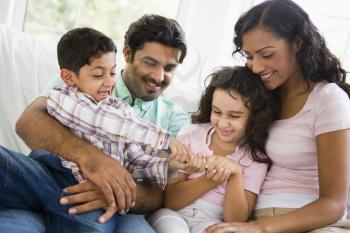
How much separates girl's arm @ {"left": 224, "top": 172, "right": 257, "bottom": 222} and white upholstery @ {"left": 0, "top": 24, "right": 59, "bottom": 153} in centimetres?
86

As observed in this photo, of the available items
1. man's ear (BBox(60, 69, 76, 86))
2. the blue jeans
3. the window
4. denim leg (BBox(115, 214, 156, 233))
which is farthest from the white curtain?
the blue jeans

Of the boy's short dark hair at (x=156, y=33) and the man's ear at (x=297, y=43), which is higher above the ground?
the man's ear at (x=297, y=43)

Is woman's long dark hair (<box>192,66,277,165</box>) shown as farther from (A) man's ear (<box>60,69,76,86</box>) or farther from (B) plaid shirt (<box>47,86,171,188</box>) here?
(A) man's ear (<box>60,69,76,86</box>)

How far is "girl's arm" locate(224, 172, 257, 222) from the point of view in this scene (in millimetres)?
1371

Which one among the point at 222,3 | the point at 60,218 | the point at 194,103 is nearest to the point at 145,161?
the point at 60,218

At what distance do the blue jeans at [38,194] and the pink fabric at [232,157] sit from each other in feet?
1.09

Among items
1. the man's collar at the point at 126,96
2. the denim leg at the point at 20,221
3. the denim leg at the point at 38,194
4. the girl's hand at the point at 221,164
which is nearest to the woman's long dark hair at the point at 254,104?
the girl's hand at the point at 221,164

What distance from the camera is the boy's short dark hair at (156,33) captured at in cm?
162

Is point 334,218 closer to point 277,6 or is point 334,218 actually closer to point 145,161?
point 145,161

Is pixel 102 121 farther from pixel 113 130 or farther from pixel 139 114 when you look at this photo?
pixel 139 114

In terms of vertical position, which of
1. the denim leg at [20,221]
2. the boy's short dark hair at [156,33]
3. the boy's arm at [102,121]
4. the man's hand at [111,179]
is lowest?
the denim leg at [20,221]

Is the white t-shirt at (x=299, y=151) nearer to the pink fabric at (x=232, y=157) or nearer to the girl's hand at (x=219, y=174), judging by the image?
the pink fabric at (x=232, y=157)

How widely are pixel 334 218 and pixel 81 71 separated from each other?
0.94 metres

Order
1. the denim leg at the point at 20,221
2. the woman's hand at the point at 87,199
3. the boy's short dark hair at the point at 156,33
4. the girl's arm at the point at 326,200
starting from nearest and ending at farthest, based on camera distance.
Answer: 1. the denim leg at the point at 20,221
2. the woman's hand at the point at 87,199
3. the girl's arm at the point at 326,200
4. the boy's short dark hair at the point at 156,33
